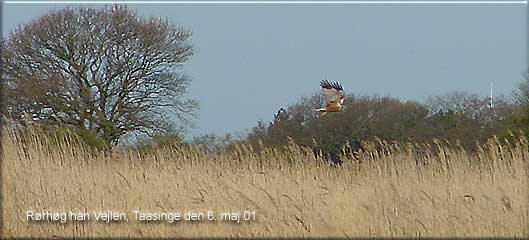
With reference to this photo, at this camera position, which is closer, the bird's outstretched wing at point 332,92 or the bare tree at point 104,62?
the bird's outstretched wing at point 332,92

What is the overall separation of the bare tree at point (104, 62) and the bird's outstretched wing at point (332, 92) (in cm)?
1659

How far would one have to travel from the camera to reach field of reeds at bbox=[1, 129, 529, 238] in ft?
21.6

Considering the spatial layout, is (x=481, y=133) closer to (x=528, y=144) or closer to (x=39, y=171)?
(x=528, y=144)

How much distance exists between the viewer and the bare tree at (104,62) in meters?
26.3

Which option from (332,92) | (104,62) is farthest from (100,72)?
(332,92)

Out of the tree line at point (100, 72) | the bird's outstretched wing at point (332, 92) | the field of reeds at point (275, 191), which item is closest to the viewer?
the field of reeds at point (275, 191)

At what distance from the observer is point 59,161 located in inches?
330

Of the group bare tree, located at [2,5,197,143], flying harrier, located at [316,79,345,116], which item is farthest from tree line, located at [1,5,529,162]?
flying harrier, located at [316,79,345,116]

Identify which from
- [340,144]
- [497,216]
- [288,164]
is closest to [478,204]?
[497,216]

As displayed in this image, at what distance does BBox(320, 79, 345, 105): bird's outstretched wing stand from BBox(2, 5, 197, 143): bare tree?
16.6 meters

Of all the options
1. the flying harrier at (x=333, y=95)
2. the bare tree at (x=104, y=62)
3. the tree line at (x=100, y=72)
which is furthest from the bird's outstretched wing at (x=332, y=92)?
the bare tree at (x=104, y=62)

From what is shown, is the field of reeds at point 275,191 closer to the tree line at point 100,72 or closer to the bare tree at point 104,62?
the tree line at point 100,72

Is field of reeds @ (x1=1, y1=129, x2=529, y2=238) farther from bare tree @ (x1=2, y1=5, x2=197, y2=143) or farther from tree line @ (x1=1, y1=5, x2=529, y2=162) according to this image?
bare tree @ (x1=2, y1=5, x2=197, y2=143)

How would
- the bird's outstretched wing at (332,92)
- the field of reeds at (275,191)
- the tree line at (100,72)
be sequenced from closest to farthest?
the field of reeds at (275,191)
the bird's outstretched wing at (332,92)
the tree line at (100,72)
